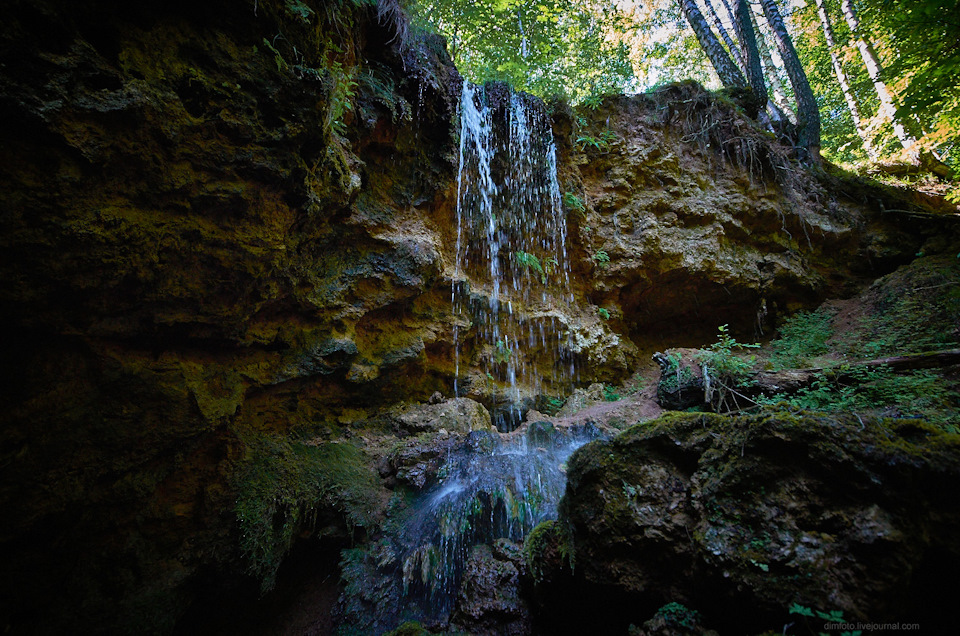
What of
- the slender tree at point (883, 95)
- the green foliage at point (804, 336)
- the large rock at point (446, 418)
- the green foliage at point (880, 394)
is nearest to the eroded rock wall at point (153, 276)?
the large rock at point (446, 418)

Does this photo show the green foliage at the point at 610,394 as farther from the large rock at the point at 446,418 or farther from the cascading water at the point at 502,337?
the large rock at the point at 446,418

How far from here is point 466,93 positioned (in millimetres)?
6992

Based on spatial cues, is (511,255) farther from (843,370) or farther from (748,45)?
(748,45)

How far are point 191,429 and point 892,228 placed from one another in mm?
12631

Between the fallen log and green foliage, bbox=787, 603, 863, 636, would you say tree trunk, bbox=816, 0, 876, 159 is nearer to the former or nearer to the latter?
the fallen log

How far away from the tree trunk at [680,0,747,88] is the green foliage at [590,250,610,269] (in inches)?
253

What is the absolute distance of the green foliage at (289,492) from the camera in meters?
3.68

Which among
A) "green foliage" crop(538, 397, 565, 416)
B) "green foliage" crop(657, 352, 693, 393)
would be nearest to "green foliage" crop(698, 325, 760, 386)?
"green foliage" crop(657, 352, 693, 393)

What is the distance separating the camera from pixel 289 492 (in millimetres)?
3982

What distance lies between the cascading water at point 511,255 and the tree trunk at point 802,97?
6656 millimetres

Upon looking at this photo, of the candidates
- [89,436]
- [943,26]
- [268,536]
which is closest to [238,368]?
[89,436]

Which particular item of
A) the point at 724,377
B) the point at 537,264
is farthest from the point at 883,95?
the point at 537,264

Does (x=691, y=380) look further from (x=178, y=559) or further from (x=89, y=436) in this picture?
(x=89, y=436)

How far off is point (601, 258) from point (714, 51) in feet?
23.8
